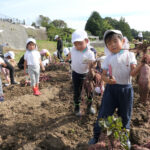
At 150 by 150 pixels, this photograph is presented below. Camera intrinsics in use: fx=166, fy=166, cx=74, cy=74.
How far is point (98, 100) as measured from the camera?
367cm

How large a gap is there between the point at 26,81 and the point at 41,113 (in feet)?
7.03

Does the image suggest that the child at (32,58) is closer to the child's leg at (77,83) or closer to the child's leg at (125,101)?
the child's leg at (77,83)

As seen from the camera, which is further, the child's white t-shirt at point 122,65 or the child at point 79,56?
the child at point 79,56

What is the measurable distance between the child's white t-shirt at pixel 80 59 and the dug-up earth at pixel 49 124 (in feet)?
1.97

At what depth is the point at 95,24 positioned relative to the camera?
165 feet

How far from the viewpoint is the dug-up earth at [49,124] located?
2.31 meters

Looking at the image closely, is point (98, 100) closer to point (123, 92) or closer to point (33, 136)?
point (33, 136)

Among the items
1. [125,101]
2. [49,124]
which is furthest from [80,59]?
[49,124]

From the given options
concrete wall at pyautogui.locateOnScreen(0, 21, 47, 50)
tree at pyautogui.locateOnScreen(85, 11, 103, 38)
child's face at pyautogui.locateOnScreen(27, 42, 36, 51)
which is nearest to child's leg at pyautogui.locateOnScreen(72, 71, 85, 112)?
child's face at pyautogui.locateOnScreen(27, 42, 36, 51)

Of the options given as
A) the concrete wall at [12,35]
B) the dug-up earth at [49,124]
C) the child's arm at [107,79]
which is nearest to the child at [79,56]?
the dug-up earth at [49,124]

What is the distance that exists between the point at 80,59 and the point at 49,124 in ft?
3.99

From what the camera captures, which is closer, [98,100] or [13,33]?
[98,100]

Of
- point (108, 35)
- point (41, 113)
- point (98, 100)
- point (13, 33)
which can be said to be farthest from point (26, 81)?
point (13, 33)

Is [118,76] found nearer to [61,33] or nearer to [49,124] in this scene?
[49,124]
